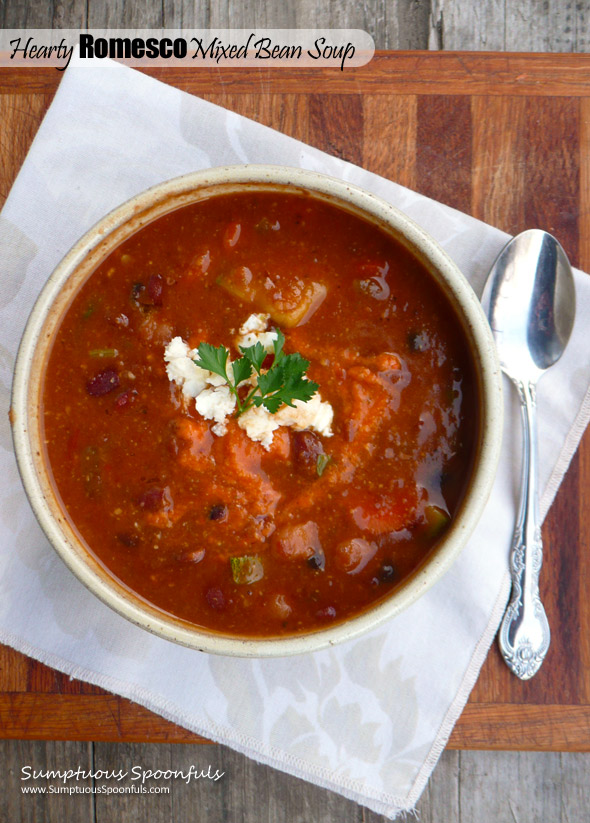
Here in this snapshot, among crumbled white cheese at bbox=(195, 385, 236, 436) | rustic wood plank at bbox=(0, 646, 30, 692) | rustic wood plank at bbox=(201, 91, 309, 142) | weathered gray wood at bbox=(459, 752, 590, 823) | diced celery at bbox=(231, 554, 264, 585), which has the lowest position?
weathered gray wood at bbox=(459, 752, 590, 823)

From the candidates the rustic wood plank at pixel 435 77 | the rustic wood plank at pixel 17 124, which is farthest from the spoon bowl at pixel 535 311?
the rustic wood plank at pixel 17 124

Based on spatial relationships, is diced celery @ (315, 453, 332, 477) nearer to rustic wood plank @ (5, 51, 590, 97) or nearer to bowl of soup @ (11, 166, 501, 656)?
bowl of soup @ (11, 166, 501, 656)

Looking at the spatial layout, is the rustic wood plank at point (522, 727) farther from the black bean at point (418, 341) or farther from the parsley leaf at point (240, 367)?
the parsley leaf at point (240, 367)

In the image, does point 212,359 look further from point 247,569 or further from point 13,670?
point 13,670

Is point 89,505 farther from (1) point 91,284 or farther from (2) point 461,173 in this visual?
(2) point 461,173

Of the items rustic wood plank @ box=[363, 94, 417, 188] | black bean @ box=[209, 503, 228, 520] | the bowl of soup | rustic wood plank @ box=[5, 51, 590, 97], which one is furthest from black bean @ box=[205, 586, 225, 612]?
rustic wood plank @ box=[5, 51, 590, 97]

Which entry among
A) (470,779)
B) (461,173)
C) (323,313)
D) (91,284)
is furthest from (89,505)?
(470,779)

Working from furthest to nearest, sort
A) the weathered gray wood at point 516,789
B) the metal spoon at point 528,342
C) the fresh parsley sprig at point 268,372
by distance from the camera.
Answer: the weathered gray wood at point 516,789, the metal spoon at point 528,342, the fresh parsley sprig at point 268,372

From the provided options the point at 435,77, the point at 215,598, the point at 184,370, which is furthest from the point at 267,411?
the point at 435,77
